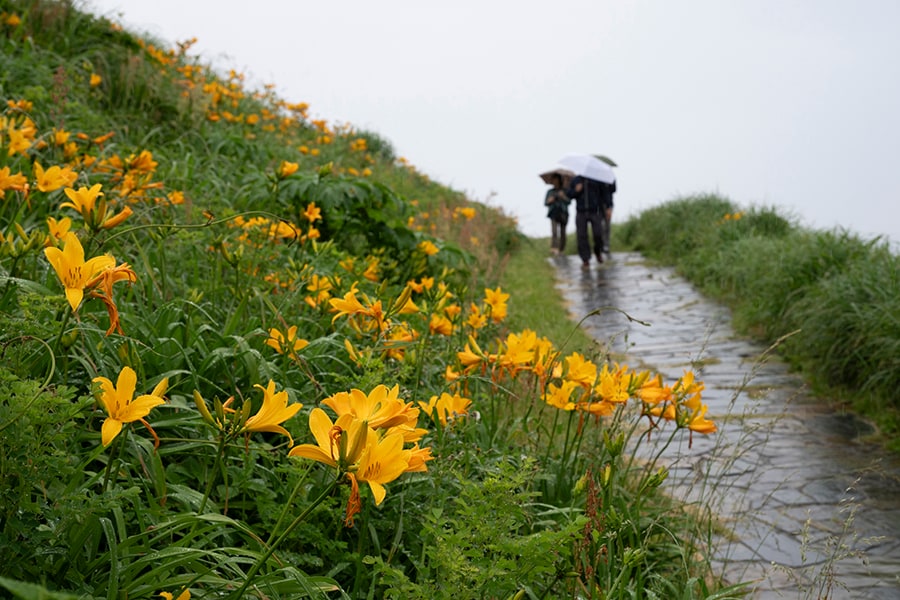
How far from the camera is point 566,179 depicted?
16.1 m

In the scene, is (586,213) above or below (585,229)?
above

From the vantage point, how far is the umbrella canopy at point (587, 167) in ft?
44.9

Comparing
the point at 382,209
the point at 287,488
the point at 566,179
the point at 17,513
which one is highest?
the point at 566,179

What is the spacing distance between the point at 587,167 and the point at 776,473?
32.6ft

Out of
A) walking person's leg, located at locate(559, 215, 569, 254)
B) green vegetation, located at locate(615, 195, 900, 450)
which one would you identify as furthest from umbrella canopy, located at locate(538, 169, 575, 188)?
green vegetation, located at locate(615, 195, 900, 450)

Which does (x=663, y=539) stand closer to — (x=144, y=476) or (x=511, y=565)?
(x=511, y=565)

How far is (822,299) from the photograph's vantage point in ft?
21.2

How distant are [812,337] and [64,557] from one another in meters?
5.90

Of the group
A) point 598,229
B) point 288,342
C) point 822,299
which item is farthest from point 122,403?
point 598,229

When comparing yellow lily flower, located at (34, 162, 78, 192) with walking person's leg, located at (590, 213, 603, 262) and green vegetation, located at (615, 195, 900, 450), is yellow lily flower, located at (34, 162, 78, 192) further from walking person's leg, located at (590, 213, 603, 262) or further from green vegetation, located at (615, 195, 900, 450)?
walking person's leg, located at (590, 213, 603, 262)

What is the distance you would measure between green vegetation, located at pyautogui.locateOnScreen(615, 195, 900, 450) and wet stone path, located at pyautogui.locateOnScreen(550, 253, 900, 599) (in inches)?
8.8

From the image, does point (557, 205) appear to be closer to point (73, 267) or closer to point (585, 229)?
point (585, 229)

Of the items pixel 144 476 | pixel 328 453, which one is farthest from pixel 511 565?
pixel 144 476

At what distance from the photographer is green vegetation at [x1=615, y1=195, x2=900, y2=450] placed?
5535 mm
